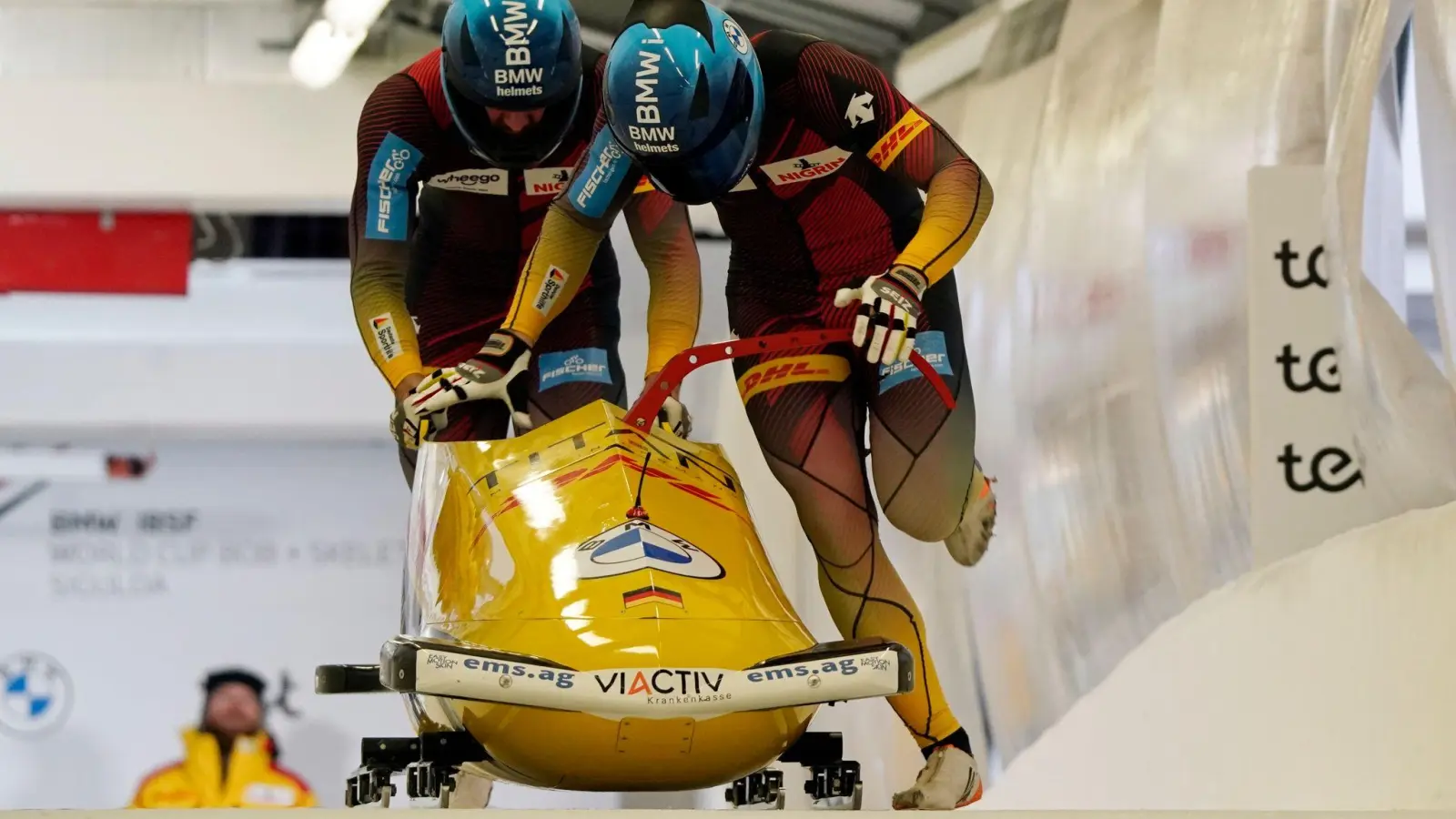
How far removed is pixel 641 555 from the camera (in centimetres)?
216

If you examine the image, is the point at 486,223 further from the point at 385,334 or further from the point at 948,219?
the point at 948,219

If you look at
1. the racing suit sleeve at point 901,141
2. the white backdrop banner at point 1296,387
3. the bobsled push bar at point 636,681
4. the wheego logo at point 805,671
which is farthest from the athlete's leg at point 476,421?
the white backdrop banner at point 1296,387

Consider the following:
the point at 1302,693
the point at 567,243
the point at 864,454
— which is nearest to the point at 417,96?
the point at 567,243

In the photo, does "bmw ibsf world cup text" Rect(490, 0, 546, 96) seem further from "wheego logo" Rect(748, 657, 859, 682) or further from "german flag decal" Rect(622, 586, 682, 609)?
"wheego logo" Rect(748, 657, 859, 682)

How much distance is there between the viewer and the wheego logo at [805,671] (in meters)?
1.96

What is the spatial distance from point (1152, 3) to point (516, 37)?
169cm

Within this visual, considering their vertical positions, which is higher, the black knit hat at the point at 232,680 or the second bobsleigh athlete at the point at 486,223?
the black knit hat at the point at 232,680

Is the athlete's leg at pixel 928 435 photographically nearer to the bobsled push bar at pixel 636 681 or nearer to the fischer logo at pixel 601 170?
the fischer logo at pixel 601 170

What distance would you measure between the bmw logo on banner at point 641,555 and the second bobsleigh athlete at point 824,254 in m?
0.50

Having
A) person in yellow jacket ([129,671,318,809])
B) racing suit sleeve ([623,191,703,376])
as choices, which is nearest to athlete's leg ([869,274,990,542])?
racing suit sleeve ([623,191,703,376])

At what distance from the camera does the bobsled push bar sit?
189 centimetres

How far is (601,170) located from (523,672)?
111 centimetres

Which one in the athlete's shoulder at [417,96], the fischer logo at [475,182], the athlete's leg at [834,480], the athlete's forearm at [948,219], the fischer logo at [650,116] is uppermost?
the athlete's shoulder at [417,96]

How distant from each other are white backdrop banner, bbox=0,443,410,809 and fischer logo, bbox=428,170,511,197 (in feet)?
18.2
